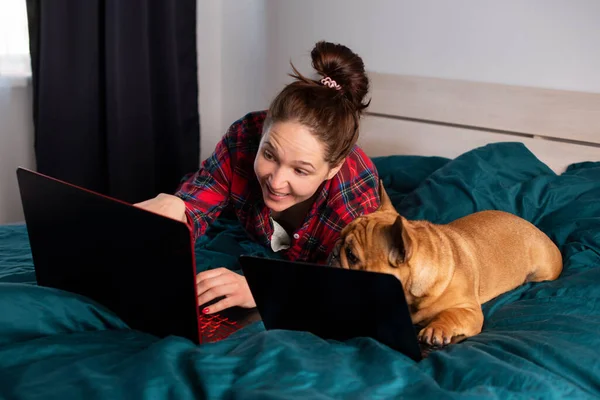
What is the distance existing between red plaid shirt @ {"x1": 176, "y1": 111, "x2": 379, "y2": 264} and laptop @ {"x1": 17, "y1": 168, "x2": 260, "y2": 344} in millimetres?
496

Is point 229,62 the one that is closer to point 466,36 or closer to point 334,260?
point 466,36

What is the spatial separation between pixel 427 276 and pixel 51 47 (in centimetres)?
217

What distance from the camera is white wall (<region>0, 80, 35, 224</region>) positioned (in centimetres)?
304

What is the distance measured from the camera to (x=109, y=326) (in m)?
1.36

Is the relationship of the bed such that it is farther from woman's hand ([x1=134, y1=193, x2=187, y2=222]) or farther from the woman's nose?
the woman's nose

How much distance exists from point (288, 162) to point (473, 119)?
1.42m

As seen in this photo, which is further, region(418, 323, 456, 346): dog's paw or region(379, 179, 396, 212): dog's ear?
region(379, 179, 396, 212): dog's ear

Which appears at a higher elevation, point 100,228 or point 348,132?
point 348,132

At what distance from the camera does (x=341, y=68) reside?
70.6 inches

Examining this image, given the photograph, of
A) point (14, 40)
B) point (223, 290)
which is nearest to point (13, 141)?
point (14, 40)

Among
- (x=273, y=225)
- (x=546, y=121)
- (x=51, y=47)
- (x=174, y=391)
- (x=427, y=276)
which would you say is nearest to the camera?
(x=174, y=391)

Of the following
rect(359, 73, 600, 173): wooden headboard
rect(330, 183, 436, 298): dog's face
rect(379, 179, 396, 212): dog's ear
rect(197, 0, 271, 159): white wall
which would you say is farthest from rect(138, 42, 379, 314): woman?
rect(197, 0, 271, 159): white wall

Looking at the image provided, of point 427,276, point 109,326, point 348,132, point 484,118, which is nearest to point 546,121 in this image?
point 484,118

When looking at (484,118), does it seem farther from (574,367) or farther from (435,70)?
(574,367)
